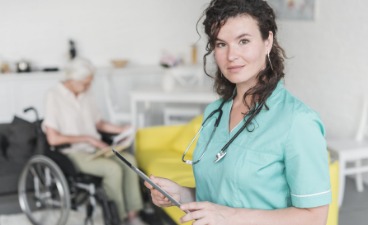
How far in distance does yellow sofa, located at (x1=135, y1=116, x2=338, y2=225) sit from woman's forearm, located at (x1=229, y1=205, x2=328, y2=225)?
1984 millimetres

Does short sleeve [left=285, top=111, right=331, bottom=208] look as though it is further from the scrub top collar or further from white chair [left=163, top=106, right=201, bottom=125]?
white chair [left=163, top=106, right=201, bottom=125]

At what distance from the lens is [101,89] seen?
615 centimetres

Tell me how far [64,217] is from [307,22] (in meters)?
3.20

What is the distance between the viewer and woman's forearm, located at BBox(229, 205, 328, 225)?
1171 millimetres

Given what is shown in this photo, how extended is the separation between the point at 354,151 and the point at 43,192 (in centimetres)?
235

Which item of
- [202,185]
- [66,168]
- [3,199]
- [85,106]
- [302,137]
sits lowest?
[3,199]

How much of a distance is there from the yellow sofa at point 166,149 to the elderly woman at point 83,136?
0.25m

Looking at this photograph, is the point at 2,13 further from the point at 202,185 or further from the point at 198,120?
the point at 202,185

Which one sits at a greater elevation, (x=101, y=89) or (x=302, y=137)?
(x=302, y=137)

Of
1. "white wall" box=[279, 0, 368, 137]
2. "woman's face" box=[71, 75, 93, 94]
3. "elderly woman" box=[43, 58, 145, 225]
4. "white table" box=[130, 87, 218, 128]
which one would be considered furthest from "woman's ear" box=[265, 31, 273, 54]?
"white table" box=[130, 87, 218, 128]

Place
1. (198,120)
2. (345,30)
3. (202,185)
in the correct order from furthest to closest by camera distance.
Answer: (345,30), (198,120), (202,185)

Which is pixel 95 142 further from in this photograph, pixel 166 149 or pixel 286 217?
pixel 286 217

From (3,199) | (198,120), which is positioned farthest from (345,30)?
(3,199)

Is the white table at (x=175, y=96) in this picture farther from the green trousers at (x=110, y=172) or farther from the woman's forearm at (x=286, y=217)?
the woman's forearm at (x=286, y=217)
